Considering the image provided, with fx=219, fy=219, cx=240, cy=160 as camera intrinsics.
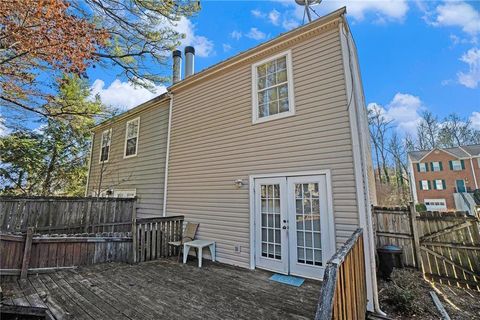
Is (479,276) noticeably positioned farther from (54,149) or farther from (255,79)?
(54,149)

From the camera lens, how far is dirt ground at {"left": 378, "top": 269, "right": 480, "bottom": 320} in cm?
350

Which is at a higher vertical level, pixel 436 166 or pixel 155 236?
pixel 436 166

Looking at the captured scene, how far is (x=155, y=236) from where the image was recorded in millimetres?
5980

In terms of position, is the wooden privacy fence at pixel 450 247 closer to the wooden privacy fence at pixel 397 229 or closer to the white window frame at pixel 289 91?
the wooden privacy fence at pixel 397 229

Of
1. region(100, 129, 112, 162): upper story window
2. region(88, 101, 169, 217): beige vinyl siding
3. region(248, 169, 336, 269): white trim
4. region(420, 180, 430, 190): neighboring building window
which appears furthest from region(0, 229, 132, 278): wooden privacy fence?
region(420, 180, 430, 190): neighboring building window

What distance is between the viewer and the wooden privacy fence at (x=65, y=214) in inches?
239

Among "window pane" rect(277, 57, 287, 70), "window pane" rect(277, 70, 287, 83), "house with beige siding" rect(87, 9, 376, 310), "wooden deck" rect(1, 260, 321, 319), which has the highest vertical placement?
"window pane" rect(277, 57, 287, 70)

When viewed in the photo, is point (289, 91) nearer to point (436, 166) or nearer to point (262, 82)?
point (262, 82)

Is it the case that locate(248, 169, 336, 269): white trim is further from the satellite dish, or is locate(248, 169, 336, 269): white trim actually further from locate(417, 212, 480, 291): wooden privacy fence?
the satellite dish

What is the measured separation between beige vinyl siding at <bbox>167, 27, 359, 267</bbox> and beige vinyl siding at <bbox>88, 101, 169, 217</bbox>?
2.54 ft

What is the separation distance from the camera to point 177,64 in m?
8.70

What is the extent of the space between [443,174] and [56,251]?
105 feet

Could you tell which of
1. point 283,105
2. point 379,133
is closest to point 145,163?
point 283,105

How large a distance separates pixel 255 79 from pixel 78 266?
6223 mm
